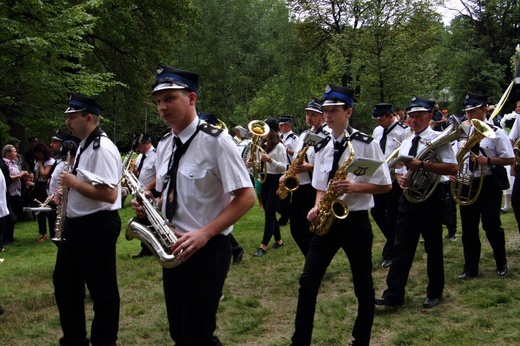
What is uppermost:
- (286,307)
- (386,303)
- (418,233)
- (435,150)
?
(435,150)

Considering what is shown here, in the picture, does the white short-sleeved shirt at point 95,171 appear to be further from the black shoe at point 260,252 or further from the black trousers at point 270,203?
the black shoe at point 260,252

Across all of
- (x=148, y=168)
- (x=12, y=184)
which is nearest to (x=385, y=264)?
(x=148, y=168)

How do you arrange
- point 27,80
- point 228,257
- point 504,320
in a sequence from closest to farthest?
point 228,257 → point 504,320 → point 27,80

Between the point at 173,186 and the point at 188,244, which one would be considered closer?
the point at 188,244

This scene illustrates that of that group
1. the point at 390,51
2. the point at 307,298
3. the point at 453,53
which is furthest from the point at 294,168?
the point at 453,53

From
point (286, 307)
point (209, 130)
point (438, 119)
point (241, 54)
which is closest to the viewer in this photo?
point (209, 130)

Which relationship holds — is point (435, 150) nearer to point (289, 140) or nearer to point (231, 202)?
point (231, 202)

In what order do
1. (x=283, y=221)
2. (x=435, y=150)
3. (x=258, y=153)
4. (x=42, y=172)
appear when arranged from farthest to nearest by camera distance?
(x=283, y=221) → (x=42, y=172) → (x=258, y=153) → (x=435, y=150)

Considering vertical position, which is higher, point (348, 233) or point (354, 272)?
point (348, 233)

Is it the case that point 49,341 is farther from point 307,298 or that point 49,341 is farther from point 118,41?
point 118,41

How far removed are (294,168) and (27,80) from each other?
877cm

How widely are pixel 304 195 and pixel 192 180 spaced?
13.3 ft

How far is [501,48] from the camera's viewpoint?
124 ft

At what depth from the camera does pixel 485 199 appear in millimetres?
6516
